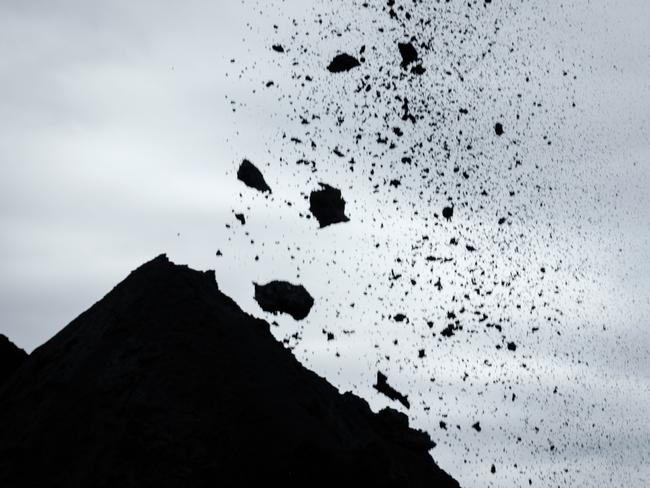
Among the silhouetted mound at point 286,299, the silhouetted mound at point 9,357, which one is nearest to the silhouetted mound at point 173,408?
the silhouetted mound at point 9,357

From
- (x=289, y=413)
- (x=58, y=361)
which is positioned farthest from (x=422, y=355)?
(x=58, y=361)

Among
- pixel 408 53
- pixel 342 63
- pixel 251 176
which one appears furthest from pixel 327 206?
pixel 408 53

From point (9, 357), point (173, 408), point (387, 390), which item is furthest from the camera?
point (387, 390)

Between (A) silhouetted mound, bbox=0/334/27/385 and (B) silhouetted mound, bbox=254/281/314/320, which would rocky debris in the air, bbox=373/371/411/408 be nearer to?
(B) silhouetted mound, bbox=254/281/314/320

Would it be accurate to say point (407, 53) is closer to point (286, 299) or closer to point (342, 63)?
point (342, 63)

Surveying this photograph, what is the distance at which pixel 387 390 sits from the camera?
1022cm

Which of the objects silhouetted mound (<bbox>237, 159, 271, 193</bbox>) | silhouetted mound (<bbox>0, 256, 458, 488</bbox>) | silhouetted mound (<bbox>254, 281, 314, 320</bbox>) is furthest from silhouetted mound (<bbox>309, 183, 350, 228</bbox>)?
silhouetted mound (<bbox>0, 256, 458, 488</bbox>)

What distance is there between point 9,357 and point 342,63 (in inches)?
231

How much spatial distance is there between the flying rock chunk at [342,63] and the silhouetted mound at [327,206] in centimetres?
163

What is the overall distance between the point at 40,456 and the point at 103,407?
2.12 ft

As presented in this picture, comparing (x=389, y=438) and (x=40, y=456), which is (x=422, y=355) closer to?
(x=389, y=438)

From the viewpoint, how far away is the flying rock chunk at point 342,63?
35.4 feet

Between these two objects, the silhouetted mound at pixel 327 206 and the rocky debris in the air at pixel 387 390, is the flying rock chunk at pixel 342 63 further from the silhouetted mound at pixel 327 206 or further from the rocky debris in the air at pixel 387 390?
the rocky debris in the air at pixel 387 390

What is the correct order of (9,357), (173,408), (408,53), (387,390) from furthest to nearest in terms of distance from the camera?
(408,53), (387,390), (9,357), (173,408)
